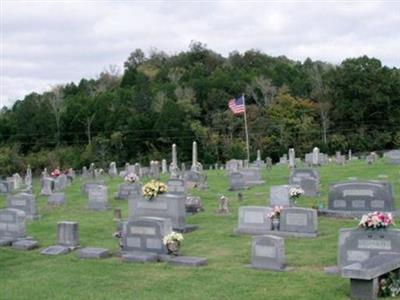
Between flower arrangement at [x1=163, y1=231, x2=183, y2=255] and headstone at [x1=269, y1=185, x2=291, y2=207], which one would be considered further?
headstone at [x1=269, y1=185, x2=291, y2=207]

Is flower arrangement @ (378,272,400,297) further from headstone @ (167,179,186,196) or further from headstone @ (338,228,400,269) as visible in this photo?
headstone @ (167,179,186,196)

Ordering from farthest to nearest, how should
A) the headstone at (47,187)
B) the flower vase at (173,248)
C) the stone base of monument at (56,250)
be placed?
1. the headstone at (47,187)
2. the stone base of monument at (56,250)
3. the flower vase at (173,248)

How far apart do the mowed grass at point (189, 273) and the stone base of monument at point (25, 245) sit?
27cm

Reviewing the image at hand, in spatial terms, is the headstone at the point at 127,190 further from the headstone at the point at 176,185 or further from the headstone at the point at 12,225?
the headstone at the point at 12,225

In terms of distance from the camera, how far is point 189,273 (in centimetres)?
1427

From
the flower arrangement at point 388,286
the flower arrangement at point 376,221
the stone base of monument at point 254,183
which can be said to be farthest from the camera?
the stone base of monument at point 254,183

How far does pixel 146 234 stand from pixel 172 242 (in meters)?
1.00

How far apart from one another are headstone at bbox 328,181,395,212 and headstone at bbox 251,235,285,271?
7.46 metres

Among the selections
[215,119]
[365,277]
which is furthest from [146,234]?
[215,119]

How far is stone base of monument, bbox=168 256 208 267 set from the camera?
49.2 feet

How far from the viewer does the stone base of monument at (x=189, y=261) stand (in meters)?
15.0

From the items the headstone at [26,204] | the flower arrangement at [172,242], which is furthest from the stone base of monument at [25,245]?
the headstone at [26,204]

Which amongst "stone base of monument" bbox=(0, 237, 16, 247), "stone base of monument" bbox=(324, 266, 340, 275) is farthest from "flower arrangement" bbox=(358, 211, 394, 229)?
"stone base of monument" bbox=(0, 237, 16, 247)

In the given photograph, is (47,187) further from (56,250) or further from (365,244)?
(365,244)
